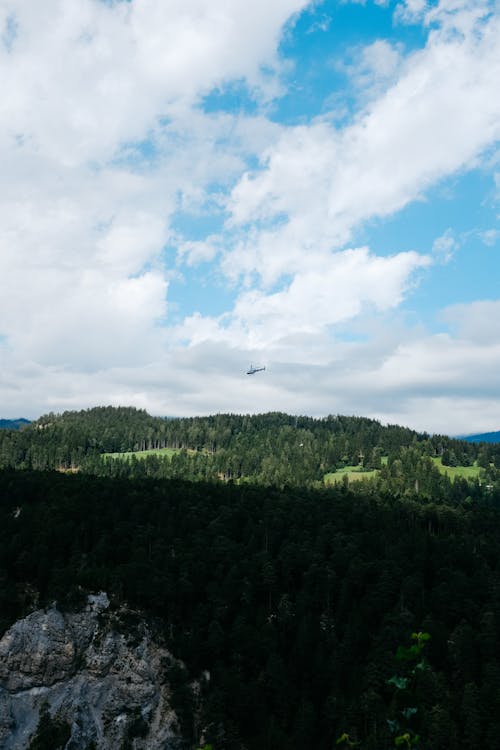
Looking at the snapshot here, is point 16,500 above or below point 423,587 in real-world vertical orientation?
above

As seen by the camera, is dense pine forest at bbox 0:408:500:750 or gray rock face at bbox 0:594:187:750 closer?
dense pine forest at bbox 0:408:500:750

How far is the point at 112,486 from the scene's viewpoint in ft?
562

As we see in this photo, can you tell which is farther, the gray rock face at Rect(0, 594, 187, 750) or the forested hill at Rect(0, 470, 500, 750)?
the gray rock face at Rect(0, 594, 187, 750)

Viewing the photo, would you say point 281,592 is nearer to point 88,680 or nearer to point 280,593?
point 280,593

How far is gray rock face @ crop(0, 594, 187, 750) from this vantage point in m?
108

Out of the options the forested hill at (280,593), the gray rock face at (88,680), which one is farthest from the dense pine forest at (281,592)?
the gray rock face at (88,680)

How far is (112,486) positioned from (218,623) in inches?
2671

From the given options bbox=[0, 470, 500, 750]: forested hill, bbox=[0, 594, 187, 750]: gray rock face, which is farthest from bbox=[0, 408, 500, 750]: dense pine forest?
bbox=[0, 594, 187, 750]: gray rock face

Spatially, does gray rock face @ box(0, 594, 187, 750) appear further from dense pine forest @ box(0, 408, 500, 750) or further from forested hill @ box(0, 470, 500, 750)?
dense pine forest @ box(0, 408, 500, 750)

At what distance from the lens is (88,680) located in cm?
11575

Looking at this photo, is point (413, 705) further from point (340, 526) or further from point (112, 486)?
point (112, 486)

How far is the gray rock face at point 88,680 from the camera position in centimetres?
10812

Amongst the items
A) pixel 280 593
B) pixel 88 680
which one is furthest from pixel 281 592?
pixel 88 680

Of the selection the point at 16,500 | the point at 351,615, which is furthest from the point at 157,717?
the point at 16,500
